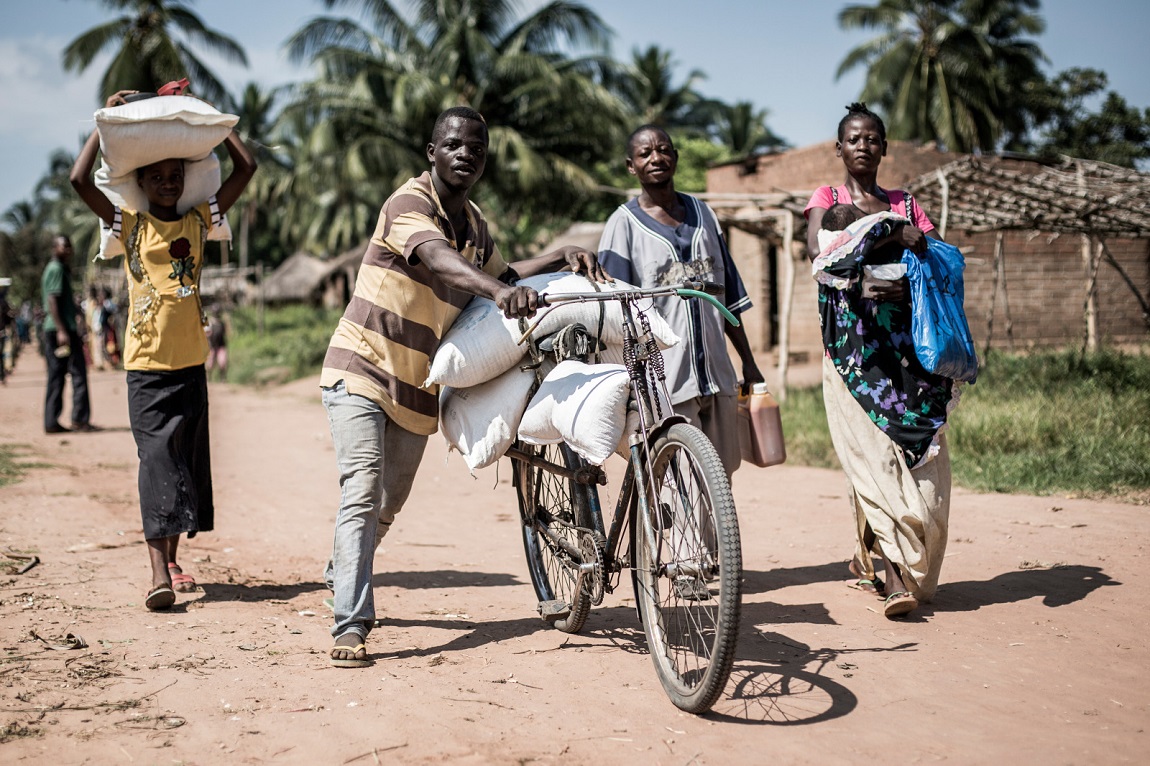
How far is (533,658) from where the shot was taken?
12.2ft

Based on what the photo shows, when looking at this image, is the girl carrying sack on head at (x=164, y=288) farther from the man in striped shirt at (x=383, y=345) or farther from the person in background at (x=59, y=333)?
the person in background at (x=59, y=333)

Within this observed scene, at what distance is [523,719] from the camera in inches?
121

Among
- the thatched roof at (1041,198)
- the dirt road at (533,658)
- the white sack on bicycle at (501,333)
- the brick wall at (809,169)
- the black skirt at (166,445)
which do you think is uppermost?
the brick wall at (809,169)

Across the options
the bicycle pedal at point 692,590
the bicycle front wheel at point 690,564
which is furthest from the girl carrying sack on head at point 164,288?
the bicycle pedal at point 692,590

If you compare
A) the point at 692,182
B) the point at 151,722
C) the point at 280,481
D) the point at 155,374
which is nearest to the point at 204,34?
the point at 692,182

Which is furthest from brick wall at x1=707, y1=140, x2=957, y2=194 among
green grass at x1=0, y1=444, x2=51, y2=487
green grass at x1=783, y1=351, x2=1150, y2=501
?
green grass at x1=0, y1=444, x2=51, y2=487

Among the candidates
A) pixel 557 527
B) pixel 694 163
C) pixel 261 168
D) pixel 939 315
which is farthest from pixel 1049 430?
pixel 261 168

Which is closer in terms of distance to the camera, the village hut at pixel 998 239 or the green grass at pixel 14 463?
the green grass at pixel 14 463

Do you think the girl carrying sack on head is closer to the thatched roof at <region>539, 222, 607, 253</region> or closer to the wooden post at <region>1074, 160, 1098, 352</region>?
the wooden post at <region>1074, 160, 1098, 352</region>

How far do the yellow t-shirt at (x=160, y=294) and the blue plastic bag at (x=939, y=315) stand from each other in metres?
3.20

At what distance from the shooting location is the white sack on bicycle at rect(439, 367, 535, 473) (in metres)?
3.67

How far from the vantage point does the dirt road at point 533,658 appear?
2871mm

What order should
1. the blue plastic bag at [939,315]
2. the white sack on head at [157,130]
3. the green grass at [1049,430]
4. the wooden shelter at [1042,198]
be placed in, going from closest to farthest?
the blue plastic bag at [939,315] < the white sack on head at [157,130] < the green grass at [1049,430] < the wooden shelter at [1042,198]

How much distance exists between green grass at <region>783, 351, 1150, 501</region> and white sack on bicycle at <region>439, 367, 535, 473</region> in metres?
4.69
